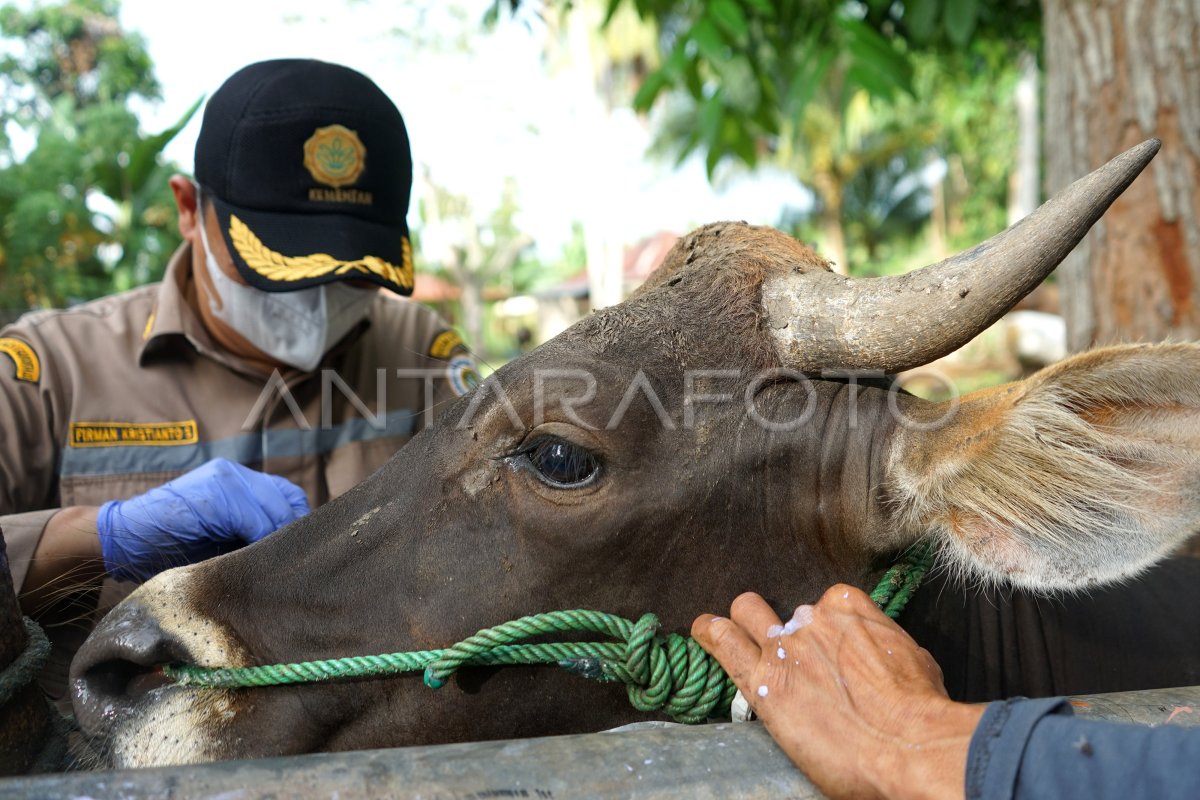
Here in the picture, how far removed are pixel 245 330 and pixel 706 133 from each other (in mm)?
2724

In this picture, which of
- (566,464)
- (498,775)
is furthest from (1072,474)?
(498,775)

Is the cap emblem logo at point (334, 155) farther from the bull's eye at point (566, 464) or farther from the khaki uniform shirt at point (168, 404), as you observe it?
the bull's eye at point (566, 464)

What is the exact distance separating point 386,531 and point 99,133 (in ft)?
55.6

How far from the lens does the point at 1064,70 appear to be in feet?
13.4

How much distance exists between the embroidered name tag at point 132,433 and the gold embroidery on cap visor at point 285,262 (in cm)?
69

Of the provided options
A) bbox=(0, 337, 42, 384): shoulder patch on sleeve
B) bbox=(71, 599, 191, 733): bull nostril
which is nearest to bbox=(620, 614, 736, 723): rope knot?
bbox=(71, 599, 191, 733): bull nostril

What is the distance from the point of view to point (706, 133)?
16.5 ft

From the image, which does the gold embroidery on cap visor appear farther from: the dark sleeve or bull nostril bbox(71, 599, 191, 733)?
the dark sleeve

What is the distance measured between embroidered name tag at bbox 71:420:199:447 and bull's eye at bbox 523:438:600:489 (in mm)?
1937

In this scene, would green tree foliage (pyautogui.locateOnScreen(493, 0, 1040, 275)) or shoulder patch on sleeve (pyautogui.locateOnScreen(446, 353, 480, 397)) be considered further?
green tree foliage (pyautogui.locateOnScreen(493, 0, 1040, 275))

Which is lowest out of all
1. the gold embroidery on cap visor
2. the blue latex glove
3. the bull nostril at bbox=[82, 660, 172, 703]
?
the bull nostril at bbox=[82, 660, 172, 703]

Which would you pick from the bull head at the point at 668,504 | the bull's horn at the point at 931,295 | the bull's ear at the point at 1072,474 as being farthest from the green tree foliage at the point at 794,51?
the bull's ear at the point at 1072,474

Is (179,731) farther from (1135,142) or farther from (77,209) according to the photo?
(77,209)

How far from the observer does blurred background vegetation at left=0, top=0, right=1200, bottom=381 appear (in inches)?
184
